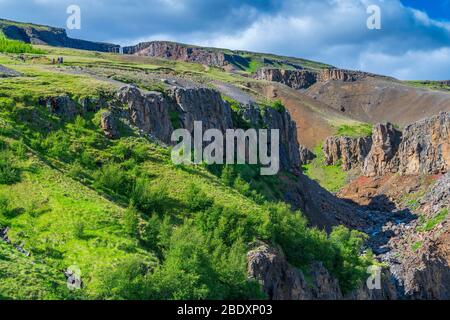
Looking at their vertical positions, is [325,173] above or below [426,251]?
above

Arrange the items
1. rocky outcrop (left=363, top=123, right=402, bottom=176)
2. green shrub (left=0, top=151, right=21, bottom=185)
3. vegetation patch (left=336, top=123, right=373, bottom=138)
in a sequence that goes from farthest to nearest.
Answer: vegetation patch (left=336, top=123, right=373, bottom=138)
rocky outcrop (left=363, top=123, right=402, bottom=176)
green shrub (left=0, top=151, right=21, bottom=185)

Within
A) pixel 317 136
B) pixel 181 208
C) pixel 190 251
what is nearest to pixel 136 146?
pixel 181 208

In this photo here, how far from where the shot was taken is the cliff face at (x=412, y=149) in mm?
102188

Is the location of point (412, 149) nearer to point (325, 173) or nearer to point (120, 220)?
point (325, 173)

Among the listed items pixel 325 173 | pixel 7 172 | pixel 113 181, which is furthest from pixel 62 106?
pixel 325 173

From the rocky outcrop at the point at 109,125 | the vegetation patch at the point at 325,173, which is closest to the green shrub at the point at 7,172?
the rocky outcrop at the point at 109,125

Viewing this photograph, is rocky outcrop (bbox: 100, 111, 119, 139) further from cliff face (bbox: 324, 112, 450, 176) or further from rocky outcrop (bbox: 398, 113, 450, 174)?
cliff face (bbox: 324, 112, 450, 176)

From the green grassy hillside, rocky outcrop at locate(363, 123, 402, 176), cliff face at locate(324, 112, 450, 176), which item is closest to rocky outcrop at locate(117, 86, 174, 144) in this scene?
the green grassy hillside

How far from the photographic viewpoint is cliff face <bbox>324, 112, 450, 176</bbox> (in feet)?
335

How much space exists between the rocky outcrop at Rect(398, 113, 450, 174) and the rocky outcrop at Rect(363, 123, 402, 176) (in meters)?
3.05

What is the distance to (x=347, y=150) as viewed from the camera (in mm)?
135500

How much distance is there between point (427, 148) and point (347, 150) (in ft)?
104
